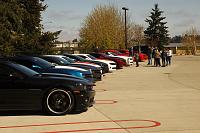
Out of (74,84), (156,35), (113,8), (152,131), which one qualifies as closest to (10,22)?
(74,84)

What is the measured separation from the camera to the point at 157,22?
Result: 9925 centimetres

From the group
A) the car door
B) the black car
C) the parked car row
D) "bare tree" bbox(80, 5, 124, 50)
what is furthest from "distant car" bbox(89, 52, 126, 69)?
"bare tree" bbox(80, 5, 124, 50)

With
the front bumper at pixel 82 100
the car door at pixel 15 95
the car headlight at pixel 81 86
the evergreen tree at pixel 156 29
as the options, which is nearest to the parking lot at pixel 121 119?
the front bumper at pixel 82 100

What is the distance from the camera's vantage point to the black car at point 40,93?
962 cm

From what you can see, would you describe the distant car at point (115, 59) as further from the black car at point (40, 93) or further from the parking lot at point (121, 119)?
the black car at point (40, 93)

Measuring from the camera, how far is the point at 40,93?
9.66 meters

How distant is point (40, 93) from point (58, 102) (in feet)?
1.52

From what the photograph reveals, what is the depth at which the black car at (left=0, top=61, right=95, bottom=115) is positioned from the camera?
379 inches

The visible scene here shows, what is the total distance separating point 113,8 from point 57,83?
62601mm

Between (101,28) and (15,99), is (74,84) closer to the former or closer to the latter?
(15,99)

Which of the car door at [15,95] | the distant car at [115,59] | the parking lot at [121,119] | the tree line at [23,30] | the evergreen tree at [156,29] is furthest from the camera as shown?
the evergreen tree at [156,29]

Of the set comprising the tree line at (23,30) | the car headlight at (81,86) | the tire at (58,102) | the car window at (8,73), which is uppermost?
the tree line at (23,30)

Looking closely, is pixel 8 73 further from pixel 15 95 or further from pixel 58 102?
pixel 58 102

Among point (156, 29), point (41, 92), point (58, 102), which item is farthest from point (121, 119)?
point (156, 29)
